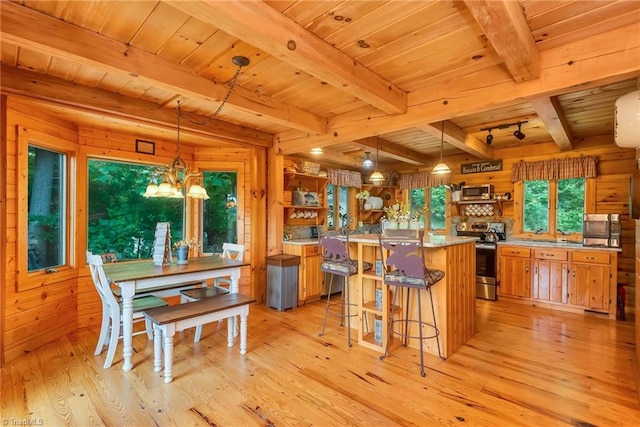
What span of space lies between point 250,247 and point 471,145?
3.53 metres

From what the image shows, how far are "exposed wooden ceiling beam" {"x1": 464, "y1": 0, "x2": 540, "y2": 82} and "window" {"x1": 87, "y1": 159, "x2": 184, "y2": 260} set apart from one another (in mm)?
4103

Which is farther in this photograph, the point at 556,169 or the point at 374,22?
the point at 556,169

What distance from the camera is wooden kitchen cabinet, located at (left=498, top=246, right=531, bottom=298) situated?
4477mm

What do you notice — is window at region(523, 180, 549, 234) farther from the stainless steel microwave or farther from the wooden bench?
the wooden bench

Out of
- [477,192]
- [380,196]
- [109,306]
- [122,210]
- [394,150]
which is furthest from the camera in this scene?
[380,196]

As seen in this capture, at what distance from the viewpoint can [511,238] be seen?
16.8 ft

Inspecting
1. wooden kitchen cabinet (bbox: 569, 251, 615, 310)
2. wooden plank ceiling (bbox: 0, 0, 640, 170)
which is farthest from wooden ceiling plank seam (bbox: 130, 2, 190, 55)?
wooden kitchen cabinet (bbox: 569, 251, 615, 310)

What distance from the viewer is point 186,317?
247 cm

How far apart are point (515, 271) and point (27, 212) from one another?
604 centimetres

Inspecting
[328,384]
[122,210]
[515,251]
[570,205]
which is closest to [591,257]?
[515,251]

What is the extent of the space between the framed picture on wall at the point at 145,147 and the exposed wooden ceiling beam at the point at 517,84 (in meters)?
2.55

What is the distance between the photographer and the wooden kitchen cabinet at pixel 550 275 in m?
4.19

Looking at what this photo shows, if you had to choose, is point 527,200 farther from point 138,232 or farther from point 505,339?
point 138,232

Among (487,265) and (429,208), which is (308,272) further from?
(429,208)
